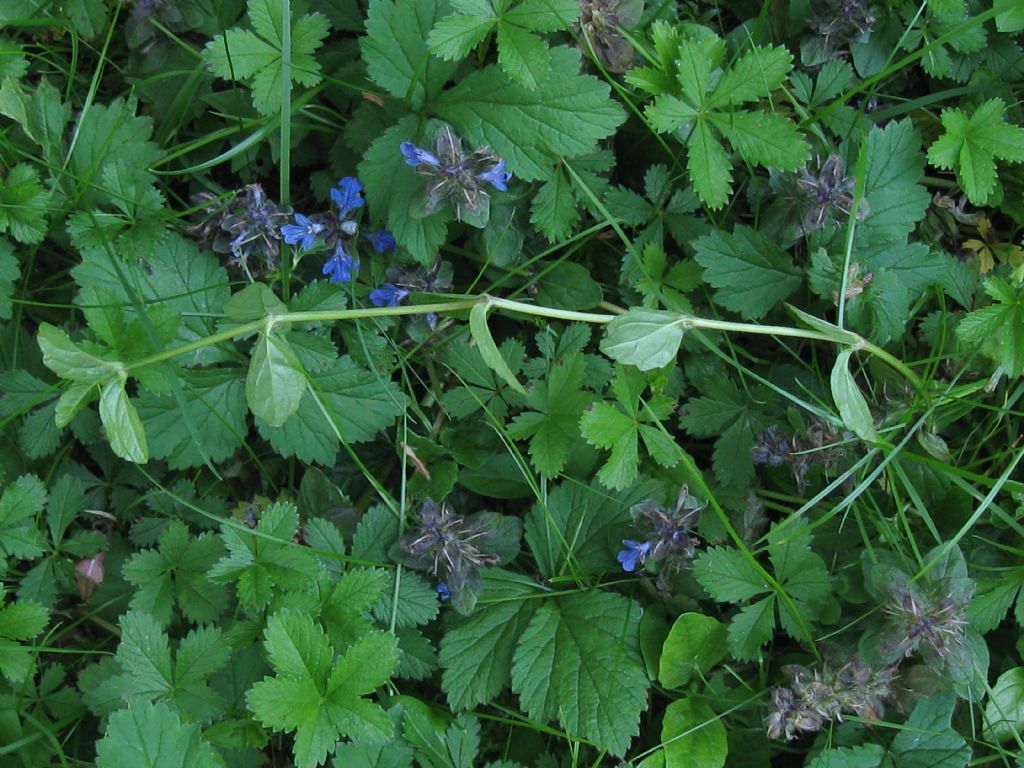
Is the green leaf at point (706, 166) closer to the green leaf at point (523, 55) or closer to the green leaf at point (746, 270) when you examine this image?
the green leaf at point (746, 270)

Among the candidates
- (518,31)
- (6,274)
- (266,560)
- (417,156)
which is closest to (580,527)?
(266,560)

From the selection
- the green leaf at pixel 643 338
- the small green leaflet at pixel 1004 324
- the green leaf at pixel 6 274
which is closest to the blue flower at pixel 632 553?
the green leaf at pixel 643 338

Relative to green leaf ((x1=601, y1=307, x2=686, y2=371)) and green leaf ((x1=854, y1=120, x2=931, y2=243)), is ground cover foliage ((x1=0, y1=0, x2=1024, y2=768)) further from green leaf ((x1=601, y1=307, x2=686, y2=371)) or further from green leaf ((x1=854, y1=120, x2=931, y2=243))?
green leaf ((x1=601, y1=307, x2=686, y2=371))

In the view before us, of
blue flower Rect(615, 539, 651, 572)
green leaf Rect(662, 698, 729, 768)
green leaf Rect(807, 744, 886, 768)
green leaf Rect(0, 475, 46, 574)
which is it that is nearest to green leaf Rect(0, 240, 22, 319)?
green leaf Rect(0, 475, 46, 574)

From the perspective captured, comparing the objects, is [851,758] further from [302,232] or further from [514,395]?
[302,232]

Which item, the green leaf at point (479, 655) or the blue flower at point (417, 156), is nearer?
the blue flower at point (417, 156)
